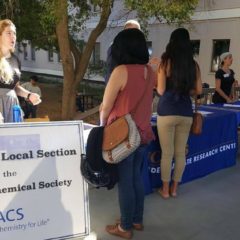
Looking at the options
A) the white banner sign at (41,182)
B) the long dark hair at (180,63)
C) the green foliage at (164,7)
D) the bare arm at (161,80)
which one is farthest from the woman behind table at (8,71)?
the green foliage at (164,7)

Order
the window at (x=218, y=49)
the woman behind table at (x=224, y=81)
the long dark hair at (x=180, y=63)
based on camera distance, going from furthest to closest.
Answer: the window at (x=218, y=49) → the woman behind table at (x=224, y=81) → the long dark hair at (x=180, y=63)

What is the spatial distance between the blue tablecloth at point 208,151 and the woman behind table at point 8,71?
59.4 inches

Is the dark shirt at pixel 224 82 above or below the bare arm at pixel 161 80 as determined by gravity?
below

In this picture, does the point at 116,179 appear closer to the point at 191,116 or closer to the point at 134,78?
the point at 134,78

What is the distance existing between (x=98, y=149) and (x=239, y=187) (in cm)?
226

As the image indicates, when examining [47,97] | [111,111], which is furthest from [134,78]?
[47,97]

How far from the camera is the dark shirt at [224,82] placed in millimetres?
5160

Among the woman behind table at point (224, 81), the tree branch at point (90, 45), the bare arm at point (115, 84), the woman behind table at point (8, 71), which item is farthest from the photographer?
the tree branch at point (90, 45)

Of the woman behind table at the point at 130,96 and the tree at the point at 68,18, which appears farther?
the tree at the point at 68,18

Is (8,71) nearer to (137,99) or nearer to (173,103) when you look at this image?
(137,99)

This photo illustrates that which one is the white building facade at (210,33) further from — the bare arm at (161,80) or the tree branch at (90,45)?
the bare arm at (161,80)

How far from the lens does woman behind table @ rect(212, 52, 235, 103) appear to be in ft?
16.8

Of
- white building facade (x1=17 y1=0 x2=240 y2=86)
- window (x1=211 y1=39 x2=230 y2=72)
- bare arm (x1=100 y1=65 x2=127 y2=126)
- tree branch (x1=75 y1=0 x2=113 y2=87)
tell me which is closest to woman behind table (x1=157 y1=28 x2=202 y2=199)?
bare arm (x1=100 y1=65 x2=127 y2=126)

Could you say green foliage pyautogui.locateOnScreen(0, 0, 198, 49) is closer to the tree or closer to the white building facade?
the tree
